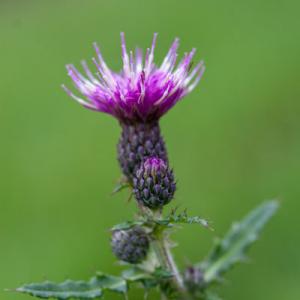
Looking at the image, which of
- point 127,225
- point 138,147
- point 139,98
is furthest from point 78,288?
point 139,98

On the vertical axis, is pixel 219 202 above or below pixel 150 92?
above

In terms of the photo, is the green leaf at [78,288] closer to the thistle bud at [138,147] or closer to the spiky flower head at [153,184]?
the spiky flower head at [153,184]

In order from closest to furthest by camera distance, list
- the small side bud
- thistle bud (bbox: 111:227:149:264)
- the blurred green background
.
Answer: the small side bud < thistle bud (bbox: 111:227:149:264) < the blurred green background

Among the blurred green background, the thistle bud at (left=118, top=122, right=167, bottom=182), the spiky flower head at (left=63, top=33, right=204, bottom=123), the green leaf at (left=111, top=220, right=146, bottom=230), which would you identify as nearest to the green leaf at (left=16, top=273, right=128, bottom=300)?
the green leaf at (left=111, top=220, right=146, bottom=230)

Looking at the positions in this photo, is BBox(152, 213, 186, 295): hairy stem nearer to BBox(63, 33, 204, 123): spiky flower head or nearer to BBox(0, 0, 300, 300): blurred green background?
BBox(63, 33, 204, 123): spiky flower head

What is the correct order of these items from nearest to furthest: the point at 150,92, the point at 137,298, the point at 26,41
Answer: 1. the point at 150,92
2. the point at 137,298
3. the point at 26,41

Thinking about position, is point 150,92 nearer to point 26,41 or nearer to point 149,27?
point 149,27

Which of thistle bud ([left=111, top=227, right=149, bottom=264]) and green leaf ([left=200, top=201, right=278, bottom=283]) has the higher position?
thistle bud ([left=111, top=227, right=149, bottom=264])

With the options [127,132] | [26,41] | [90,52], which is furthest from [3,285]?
[26,41]
